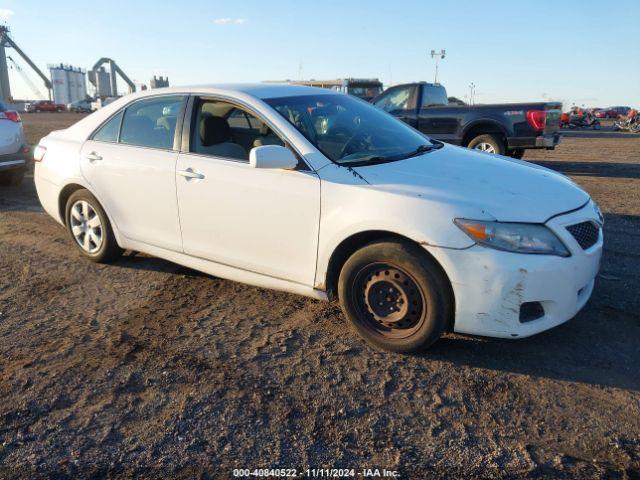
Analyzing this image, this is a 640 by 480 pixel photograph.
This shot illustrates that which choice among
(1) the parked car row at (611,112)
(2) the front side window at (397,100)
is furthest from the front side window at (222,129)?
(1) the parked car row at (611,112)

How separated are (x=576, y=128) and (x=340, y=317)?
35.6m

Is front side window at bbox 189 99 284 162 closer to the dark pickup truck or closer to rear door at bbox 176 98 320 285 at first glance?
rear door at bbox 176 98 320 285

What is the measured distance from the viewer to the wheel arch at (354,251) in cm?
304

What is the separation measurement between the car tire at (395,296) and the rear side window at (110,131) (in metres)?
2.56

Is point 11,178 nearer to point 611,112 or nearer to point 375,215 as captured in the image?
point 375,215

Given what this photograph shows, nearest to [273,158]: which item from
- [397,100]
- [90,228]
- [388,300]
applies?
[388,300]

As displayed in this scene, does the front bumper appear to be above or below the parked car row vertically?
below

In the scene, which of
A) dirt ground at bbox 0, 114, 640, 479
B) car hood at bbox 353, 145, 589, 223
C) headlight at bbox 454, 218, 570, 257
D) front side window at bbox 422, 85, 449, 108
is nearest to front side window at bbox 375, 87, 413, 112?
front side window at bbox 422, 85, 449, 108

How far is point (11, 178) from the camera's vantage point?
8750 mm

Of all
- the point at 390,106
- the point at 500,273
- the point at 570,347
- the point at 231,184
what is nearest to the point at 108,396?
the point at 231,184

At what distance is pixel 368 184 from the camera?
3.21 meters

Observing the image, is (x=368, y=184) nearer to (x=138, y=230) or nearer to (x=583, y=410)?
(x=583, y=410)

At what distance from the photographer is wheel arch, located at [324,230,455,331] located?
3041 millimetres

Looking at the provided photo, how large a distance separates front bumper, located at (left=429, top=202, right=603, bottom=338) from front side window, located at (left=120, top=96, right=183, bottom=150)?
241 cm
